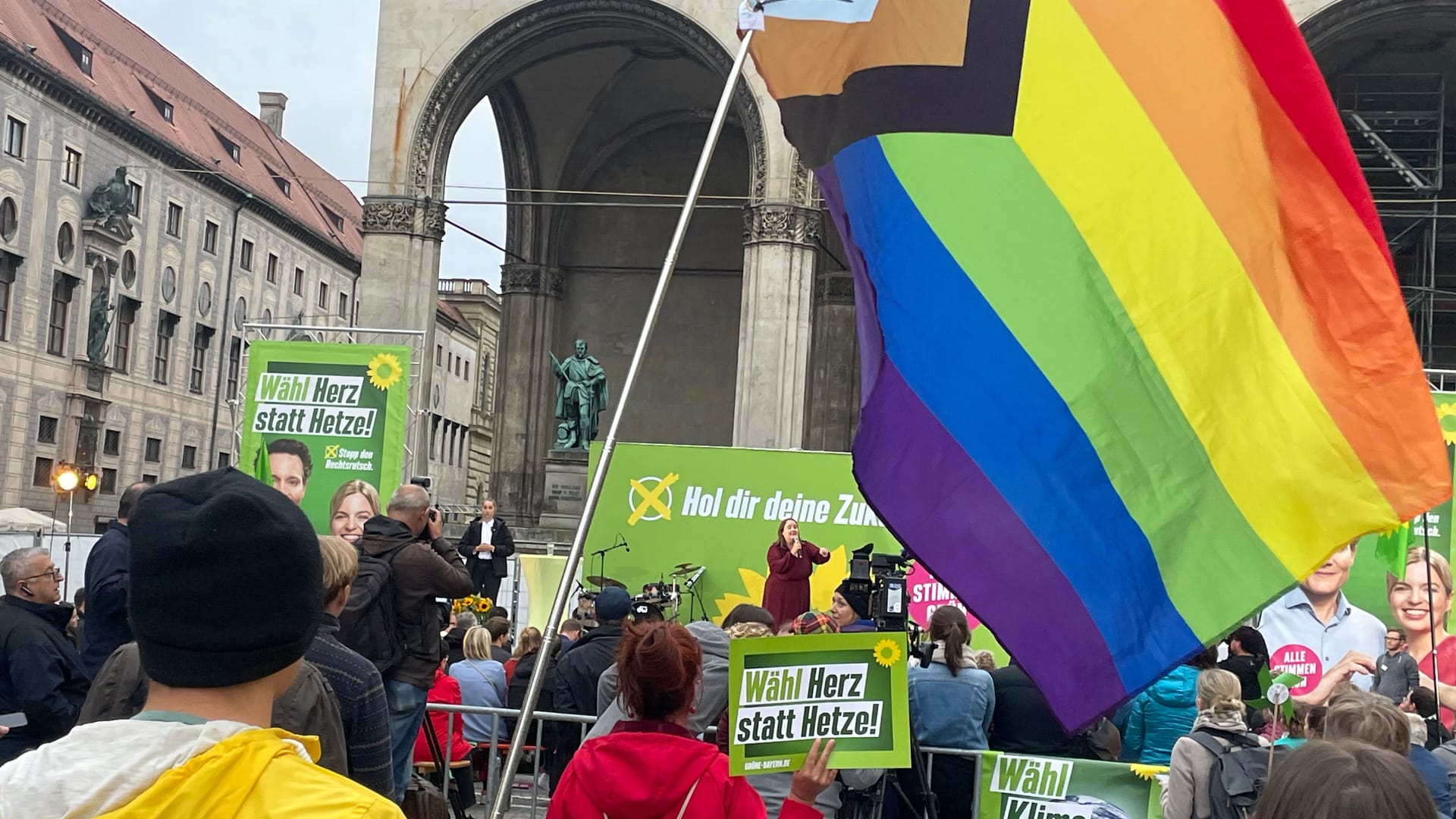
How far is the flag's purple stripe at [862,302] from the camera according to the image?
4266mm

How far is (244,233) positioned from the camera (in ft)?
172

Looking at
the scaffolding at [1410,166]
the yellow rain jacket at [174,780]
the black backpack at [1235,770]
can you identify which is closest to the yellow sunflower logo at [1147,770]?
the black backpack at [1235,770]

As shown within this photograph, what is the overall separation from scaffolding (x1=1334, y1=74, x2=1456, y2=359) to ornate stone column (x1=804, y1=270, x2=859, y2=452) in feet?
28.8

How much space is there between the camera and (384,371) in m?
17.5

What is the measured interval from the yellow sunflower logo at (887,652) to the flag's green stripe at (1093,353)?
1009 millimetres

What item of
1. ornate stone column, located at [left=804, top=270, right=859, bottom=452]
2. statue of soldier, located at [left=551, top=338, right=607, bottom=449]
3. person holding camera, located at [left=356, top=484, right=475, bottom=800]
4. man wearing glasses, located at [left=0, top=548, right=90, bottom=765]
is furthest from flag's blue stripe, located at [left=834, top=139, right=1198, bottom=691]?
ornate stone column, located at [left=804, top=270, right=859, bottom=452]

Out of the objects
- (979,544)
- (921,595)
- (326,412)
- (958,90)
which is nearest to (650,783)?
(979,544)

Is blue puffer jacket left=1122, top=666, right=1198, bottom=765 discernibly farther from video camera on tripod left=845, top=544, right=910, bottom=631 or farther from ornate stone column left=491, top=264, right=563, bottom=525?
ornate stone column left=491, top=264, right=563, bottom=525

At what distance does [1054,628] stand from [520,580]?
14.8 m

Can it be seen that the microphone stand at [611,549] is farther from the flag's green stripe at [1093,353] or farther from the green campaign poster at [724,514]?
the flag's green stripe at [1093,353]

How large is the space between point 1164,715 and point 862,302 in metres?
3.65

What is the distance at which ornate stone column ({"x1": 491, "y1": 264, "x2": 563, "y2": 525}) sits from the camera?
2742cm

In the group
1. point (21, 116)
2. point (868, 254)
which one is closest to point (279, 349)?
point (868, 254)

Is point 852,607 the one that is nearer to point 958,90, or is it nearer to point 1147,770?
point 1147,770
